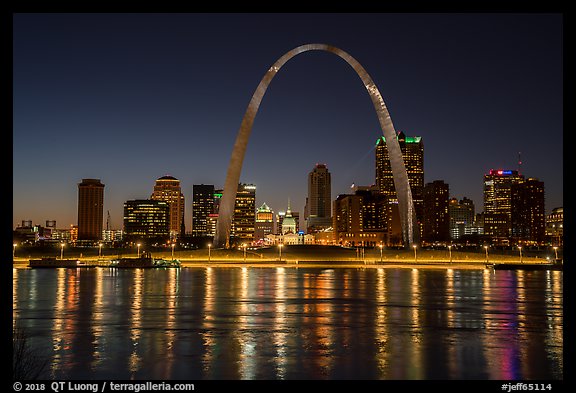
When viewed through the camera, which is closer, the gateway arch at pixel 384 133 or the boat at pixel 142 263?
the boat at pixel 142 263

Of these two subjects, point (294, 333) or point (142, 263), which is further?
point (142, 263)

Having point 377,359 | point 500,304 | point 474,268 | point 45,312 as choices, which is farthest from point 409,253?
point 377,359

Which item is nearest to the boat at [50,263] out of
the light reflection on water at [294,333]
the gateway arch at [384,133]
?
the gateway arch at [384,133]

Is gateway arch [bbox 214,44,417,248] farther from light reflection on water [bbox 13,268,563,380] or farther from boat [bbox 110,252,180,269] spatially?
light reflection on water [bbox 13,268,563,380]

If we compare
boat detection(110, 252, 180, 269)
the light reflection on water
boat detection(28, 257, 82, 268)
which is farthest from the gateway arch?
the light reflection on water

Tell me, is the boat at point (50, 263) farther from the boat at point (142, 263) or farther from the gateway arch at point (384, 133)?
the gateway arch at point (384, 133)

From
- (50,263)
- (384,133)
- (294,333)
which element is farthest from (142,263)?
(294,333)

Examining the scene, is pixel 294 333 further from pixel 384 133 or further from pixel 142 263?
pixel 384 133
